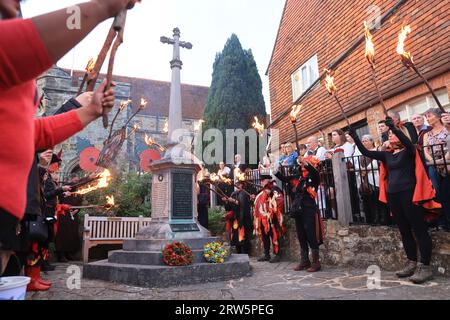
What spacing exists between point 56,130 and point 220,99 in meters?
19.6

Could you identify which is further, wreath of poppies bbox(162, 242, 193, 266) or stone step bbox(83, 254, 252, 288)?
wreath of poppies bbox(162, 242, 193, 266)

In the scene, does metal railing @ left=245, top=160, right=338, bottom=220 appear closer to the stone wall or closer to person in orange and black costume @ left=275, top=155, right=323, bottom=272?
the stone wall

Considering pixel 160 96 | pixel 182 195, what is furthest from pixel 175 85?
pixel 160 96

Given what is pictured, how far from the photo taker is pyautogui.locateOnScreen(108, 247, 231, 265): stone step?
17.8ft

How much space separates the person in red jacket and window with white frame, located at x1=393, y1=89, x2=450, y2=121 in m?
8.45

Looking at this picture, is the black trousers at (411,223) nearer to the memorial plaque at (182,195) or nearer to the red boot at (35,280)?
the memorial plaque at (182,195)

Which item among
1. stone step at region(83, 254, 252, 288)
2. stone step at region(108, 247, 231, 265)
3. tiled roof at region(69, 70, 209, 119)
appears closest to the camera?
stone step at region(83, 254, 252, 288)

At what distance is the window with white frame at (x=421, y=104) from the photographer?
728cm

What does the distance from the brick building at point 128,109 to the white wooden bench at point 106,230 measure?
1040cm

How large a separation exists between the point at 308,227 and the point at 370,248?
4.01 feet

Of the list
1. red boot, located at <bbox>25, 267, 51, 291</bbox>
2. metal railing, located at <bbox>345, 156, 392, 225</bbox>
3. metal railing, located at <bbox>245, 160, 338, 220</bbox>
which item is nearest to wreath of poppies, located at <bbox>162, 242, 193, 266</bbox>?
red boot, located at <bbox>25, 267, 51, 291</bbox>

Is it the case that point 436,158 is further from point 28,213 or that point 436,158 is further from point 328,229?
point 28,213

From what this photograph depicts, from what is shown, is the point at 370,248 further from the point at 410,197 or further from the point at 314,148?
the point at 314,148

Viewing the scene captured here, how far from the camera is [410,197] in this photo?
4449 mm
